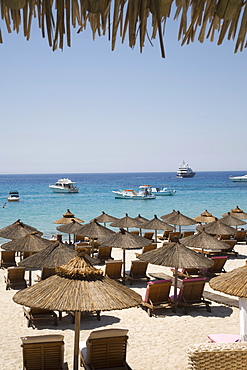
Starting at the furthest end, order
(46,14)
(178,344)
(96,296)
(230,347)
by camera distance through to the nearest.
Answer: (178,344) → (96,296) → (230,347) → (46,14)

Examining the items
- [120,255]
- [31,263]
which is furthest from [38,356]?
[120,255]

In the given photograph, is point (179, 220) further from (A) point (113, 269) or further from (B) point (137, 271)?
(A) point (113, 269)

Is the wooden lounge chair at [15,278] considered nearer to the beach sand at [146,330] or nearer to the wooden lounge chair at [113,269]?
the beach sand at [146,330]

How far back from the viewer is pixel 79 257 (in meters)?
4.68

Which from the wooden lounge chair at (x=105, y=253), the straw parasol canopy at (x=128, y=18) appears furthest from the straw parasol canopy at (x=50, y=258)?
the straw parasol canopy at (x=128, y=18)

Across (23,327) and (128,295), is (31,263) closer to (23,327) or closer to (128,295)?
(23,327)

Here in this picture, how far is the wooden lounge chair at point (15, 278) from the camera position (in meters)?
9.95

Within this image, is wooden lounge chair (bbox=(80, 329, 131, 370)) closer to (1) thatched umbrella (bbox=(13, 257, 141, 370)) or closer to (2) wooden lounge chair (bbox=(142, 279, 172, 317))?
(1) thatched umbrella (bbox=(13, 257, 141, 370))

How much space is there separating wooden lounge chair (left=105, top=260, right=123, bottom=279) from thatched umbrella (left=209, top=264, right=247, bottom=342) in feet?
16.7

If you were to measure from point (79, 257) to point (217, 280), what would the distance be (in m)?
2.33

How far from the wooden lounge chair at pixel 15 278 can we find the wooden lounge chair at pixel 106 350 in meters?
5.09

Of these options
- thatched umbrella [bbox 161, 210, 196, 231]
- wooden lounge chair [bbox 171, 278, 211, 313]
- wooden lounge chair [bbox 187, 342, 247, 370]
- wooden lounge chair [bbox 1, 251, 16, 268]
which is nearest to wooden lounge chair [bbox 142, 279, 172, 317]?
wooden lounge chair [bbox 171, 278, 211, 313]

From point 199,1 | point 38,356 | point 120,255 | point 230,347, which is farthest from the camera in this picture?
point 120,255

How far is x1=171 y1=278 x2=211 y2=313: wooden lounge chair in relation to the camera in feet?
27.2
